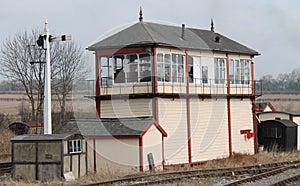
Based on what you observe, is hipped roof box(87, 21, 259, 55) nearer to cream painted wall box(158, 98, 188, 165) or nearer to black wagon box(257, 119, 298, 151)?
cream painted wall box(158, 98, 188, 165)

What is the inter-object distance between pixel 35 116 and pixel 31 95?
249 cm

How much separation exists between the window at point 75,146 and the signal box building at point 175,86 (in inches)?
85.8

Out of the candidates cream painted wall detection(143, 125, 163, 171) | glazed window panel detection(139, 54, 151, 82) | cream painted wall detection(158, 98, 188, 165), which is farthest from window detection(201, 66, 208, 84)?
cream painted wall detection(143, 125, 163, 171)

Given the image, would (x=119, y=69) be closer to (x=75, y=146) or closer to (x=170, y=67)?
(x=170, y=67)

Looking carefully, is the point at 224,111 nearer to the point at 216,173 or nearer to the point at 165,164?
the point at 165,164

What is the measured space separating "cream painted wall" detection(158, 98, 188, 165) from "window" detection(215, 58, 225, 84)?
10.3ft

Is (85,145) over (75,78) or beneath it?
beneath

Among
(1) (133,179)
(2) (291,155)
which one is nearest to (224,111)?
(2) (291,155)

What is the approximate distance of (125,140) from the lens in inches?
816

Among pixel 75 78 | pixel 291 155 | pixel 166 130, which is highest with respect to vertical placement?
pixel 75 78

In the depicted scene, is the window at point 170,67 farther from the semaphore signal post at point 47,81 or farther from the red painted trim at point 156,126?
the semaphore signal post at point 47,81

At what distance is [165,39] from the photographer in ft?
78.7

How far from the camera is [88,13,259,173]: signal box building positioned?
23031 mm

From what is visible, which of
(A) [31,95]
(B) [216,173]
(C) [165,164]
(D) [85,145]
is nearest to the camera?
(B) [216,173]
